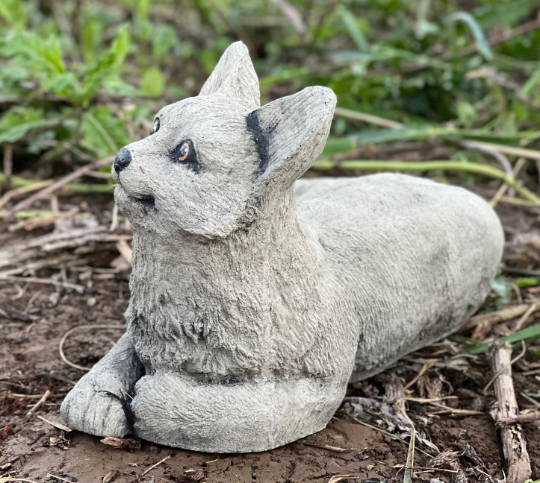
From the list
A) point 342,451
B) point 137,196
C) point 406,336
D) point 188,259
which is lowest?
point 342,451

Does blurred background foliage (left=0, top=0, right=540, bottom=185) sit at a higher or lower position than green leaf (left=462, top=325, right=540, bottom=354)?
higher

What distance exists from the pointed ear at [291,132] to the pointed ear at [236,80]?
0.77 ft

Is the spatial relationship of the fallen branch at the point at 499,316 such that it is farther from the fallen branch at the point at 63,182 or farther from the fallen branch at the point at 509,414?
the fallen branch at the point at 63,182

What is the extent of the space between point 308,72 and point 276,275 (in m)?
3.64

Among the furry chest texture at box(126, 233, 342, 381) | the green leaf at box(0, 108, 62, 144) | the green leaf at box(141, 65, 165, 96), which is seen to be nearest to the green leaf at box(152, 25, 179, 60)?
the green leaf at box(141, 65, 165, 96)

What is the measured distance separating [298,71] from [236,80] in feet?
9.45

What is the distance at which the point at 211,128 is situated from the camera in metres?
2.00

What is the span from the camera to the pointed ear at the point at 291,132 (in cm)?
189

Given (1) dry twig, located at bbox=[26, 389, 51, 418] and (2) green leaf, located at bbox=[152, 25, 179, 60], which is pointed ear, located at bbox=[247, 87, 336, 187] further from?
(2) green leaf, located at bbox=[152, 25, 179, 60]

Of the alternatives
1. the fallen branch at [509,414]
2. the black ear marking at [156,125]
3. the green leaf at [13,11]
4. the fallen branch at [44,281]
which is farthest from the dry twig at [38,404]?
the green leaf at [13,11]

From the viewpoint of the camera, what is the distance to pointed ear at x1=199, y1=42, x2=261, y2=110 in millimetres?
2236

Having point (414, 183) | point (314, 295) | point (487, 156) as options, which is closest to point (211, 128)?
point (314, 295)

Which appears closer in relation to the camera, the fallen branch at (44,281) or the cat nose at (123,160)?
the cat nose at (123,160)

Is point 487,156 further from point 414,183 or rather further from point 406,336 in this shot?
point 406,336
